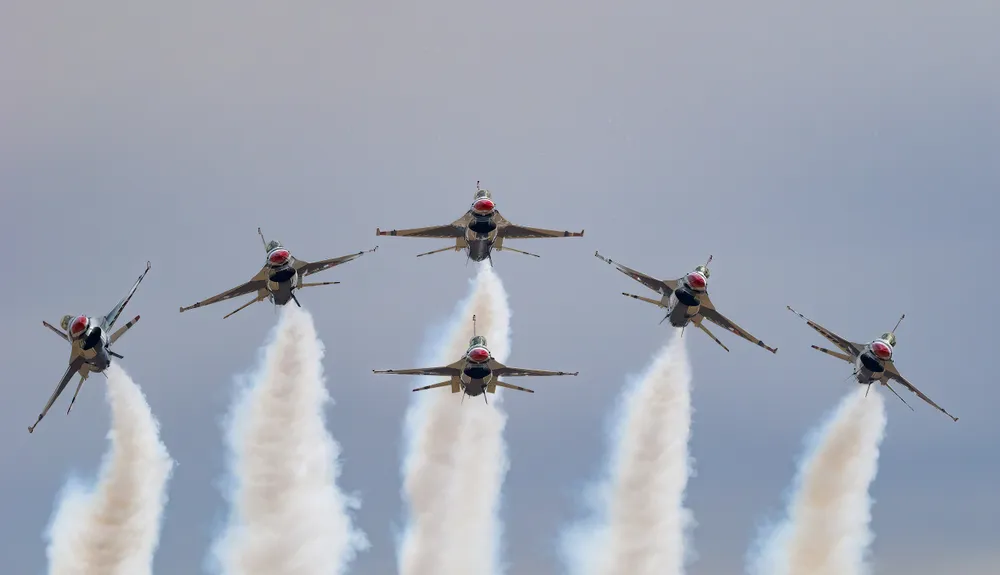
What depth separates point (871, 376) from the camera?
645 ft

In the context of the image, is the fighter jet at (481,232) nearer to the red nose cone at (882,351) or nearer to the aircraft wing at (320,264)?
the aircraft wing at (320,264)

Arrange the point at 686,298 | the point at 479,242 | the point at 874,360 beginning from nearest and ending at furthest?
the point at 686,298, the point at 874,360, the point at 479,242

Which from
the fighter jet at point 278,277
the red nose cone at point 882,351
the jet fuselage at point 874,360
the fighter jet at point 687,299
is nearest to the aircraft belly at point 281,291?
the fighter jet at point 278,277

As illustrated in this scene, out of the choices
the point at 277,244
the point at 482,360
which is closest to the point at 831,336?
the point at 482,360

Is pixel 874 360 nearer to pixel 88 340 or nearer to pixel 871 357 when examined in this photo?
pixel 871 357

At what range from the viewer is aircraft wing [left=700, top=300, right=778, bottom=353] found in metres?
194

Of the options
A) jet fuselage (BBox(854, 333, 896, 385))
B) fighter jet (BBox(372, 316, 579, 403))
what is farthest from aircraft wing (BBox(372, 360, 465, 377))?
jet fuselage (BBox(854, 333, 896, 385))

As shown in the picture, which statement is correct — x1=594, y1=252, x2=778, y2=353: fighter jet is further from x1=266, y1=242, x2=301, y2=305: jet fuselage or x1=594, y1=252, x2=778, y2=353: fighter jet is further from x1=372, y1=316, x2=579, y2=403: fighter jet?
x1=266, y1=242, x2=301, y2=305: jet fuselage

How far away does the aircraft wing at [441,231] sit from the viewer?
196375 millimetres

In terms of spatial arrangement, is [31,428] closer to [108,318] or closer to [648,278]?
[108,318]

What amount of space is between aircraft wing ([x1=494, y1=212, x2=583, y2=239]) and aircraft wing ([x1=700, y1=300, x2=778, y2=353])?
11.8m

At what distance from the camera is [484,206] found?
193625mm

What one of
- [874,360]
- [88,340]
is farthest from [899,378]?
[88,340]

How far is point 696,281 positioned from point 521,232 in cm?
1568
